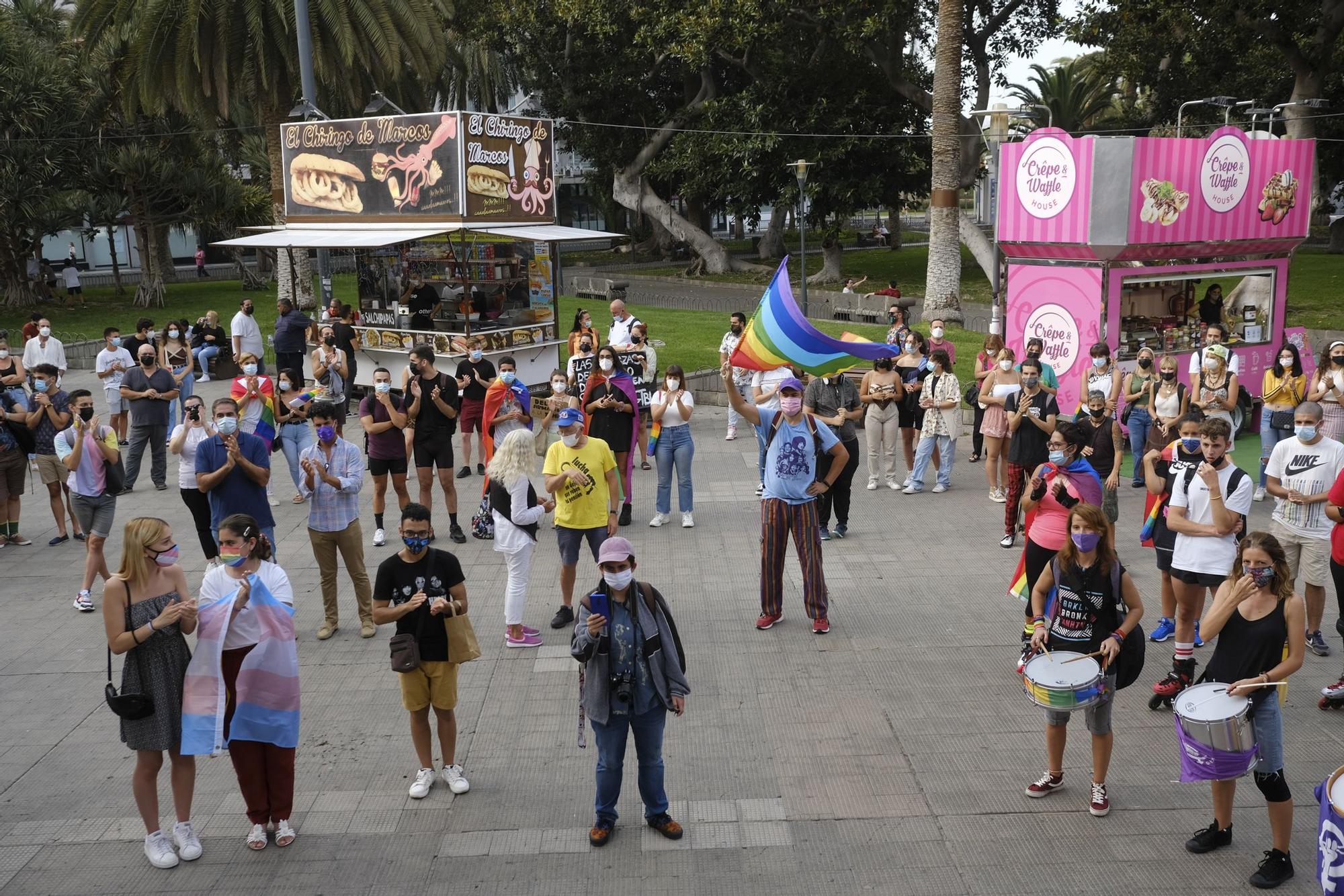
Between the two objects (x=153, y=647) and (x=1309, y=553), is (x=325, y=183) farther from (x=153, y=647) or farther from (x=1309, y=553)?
(x=1309, y=553)

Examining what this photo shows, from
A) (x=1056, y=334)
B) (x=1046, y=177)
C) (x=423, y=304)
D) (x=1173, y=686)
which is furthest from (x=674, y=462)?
(x=423, y=304)

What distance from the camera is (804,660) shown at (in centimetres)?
806

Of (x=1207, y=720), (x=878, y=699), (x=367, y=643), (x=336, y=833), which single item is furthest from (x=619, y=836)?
(x=367, y=643)

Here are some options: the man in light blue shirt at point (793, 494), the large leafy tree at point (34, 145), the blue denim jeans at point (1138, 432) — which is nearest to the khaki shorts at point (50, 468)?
the man in light blue shirt at point (793, 494)

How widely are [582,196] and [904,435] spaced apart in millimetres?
57380

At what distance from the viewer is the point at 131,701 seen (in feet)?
17.7

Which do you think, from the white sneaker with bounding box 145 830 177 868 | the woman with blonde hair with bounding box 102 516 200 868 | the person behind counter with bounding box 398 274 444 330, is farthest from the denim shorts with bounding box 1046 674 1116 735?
the person behind counter with bounding box 398 274 444 330

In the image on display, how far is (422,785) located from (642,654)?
1638mm

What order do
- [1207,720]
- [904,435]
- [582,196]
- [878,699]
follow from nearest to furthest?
[1207,720]
[878,699]
[904,435]
[582,196]

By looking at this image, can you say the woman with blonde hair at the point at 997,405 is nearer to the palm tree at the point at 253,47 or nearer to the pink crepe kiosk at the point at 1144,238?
the pink crepe kiosk at the point at 1144,238

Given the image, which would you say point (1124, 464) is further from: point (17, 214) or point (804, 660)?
point (17, 214)

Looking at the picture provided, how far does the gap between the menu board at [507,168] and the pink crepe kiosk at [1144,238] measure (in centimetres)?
709

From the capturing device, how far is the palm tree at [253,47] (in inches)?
971

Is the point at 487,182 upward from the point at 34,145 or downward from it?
downward
